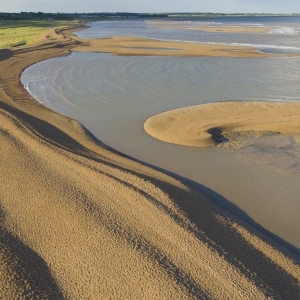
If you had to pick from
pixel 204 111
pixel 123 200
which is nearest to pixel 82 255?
pixel 123 200

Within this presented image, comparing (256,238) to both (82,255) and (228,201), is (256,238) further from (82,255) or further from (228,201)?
(82,255)

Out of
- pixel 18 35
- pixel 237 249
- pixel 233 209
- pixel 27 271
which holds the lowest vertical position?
pixel 233 209

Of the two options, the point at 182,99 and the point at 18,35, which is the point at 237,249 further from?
the point at 18,35

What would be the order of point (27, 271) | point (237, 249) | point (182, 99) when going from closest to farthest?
1. point (27, 271)
2. point (237, 249)
3. point (182, 99)

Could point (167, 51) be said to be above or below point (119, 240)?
below

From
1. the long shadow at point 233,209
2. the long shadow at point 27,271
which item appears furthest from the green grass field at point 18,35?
the long shadow at point 27,271

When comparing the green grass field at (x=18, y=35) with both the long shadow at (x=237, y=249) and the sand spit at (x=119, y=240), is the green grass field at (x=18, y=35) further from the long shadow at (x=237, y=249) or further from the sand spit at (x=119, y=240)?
the long shadow at (x=237, y=249)

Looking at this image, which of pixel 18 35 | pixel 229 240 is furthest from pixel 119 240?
pixel 18 35

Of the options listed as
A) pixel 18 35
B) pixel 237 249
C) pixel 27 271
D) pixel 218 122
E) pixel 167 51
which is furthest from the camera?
pixel 18 35

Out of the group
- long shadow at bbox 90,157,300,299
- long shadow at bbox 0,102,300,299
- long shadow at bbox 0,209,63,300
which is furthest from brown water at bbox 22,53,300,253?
long shadow at bbox 0,209,63,300
